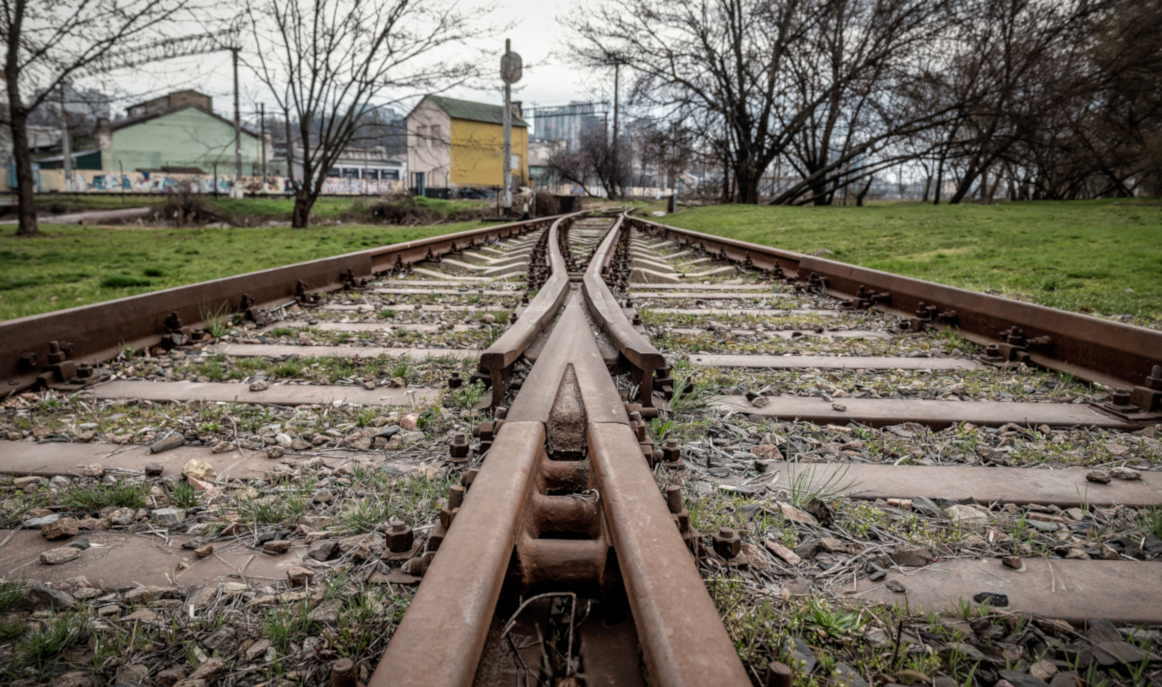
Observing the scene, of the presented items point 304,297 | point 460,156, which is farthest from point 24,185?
point 460,156

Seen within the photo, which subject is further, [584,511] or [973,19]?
[973,19]

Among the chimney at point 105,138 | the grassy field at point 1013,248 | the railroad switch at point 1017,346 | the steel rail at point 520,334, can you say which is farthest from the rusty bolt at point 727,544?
the chimney at point 105,138

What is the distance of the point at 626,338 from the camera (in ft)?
8.84

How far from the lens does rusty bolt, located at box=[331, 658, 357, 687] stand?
0.92 m

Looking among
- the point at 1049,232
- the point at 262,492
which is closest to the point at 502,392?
the point at 262,492

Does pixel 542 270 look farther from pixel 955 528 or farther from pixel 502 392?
pixel 955 528

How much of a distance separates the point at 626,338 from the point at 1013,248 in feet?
24.7

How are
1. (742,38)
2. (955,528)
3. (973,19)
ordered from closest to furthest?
(955,528), (973,19), (742,38)

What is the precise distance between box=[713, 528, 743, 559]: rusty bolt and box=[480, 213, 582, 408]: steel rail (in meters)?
1.11

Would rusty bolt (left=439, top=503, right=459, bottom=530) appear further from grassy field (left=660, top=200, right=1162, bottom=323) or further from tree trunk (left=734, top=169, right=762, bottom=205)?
tree trunk (left=734, top=169, right=762, bottom=205)

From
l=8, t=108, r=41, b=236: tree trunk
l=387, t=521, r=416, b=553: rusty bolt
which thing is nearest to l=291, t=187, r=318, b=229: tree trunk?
l=8, t=108, r=41, b=236: tree trunk

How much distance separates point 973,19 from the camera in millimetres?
19219

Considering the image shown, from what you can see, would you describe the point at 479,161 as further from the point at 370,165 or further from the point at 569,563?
the point at 569,563

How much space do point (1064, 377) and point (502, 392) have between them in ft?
8.45
